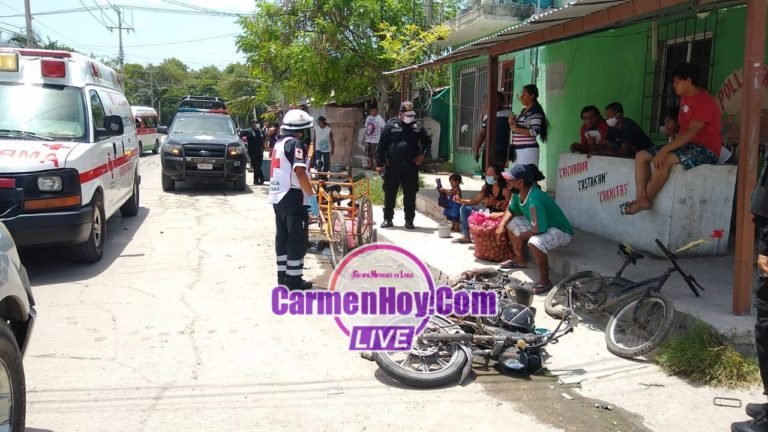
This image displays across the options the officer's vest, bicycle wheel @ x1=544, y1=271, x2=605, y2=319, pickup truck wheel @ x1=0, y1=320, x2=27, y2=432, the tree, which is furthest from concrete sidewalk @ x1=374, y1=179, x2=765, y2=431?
the tree

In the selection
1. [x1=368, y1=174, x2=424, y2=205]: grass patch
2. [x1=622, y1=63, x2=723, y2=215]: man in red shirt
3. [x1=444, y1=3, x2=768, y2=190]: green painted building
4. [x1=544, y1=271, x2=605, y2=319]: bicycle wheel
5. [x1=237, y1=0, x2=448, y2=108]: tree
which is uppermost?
[x1=237, y1=0, x2=448, y2=108]: tree

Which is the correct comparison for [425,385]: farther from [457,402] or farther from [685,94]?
[685,94]

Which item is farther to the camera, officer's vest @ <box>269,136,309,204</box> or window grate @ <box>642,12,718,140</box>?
window grate @ <box>642,12,718,140</box>

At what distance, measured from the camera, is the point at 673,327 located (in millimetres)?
4160

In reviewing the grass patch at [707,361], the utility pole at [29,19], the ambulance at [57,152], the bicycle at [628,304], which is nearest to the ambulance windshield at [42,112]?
the ambulance at [57,152]

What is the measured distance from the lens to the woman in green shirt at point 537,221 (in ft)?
17.8

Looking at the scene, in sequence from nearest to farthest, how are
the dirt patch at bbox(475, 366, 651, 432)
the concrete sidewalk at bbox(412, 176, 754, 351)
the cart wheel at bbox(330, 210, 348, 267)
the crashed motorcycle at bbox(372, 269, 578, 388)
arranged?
the dirt patch at bbox(475, 366, 651, 432), the crashed motorcycle at bbox(372, 269, 578, 388), the concrete sidewalk at bbox(412, 176, 754, 351), the cart wheel at bbox(330, 210, 348, 267)

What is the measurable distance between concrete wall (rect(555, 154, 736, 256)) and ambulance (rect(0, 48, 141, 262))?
18.0 feet

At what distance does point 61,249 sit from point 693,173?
6.75 metres

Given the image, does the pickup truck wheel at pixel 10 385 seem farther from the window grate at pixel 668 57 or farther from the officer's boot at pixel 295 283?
the window grate at pixel 668 57

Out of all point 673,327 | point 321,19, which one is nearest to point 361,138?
point 321,19

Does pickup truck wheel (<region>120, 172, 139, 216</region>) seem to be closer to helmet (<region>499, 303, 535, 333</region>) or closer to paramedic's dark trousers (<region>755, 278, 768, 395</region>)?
helmet (<region>499, 303, 535, 333</region>)

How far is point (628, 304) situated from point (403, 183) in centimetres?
409

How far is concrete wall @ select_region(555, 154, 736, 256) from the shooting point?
208 inches
